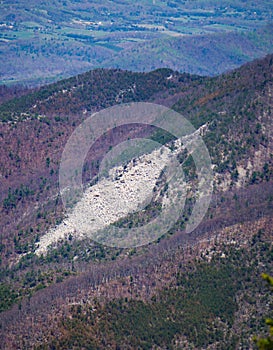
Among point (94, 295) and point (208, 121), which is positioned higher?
point (208, 121)

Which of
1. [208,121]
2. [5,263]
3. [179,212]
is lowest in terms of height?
[5,263]

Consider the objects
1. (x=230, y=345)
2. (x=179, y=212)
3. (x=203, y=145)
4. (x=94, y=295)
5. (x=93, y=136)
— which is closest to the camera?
(x=230, y=345)

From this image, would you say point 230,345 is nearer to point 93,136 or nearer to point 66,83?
point 93,136

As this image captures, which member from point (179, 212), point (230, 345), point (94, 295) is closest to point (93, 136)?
point (179, 212)

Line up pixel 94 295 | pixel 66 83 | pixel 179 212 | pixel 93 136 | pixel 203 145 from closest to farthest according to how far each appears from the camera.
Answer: pixel 94 295 < pixel 179 212 < pixel 203 145 < pixel 93 136 < pixel 66 83

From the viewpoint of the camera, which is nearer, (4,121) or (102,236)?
(102,236)

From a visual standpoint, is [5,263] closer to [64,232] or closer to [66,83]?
[64,232]
